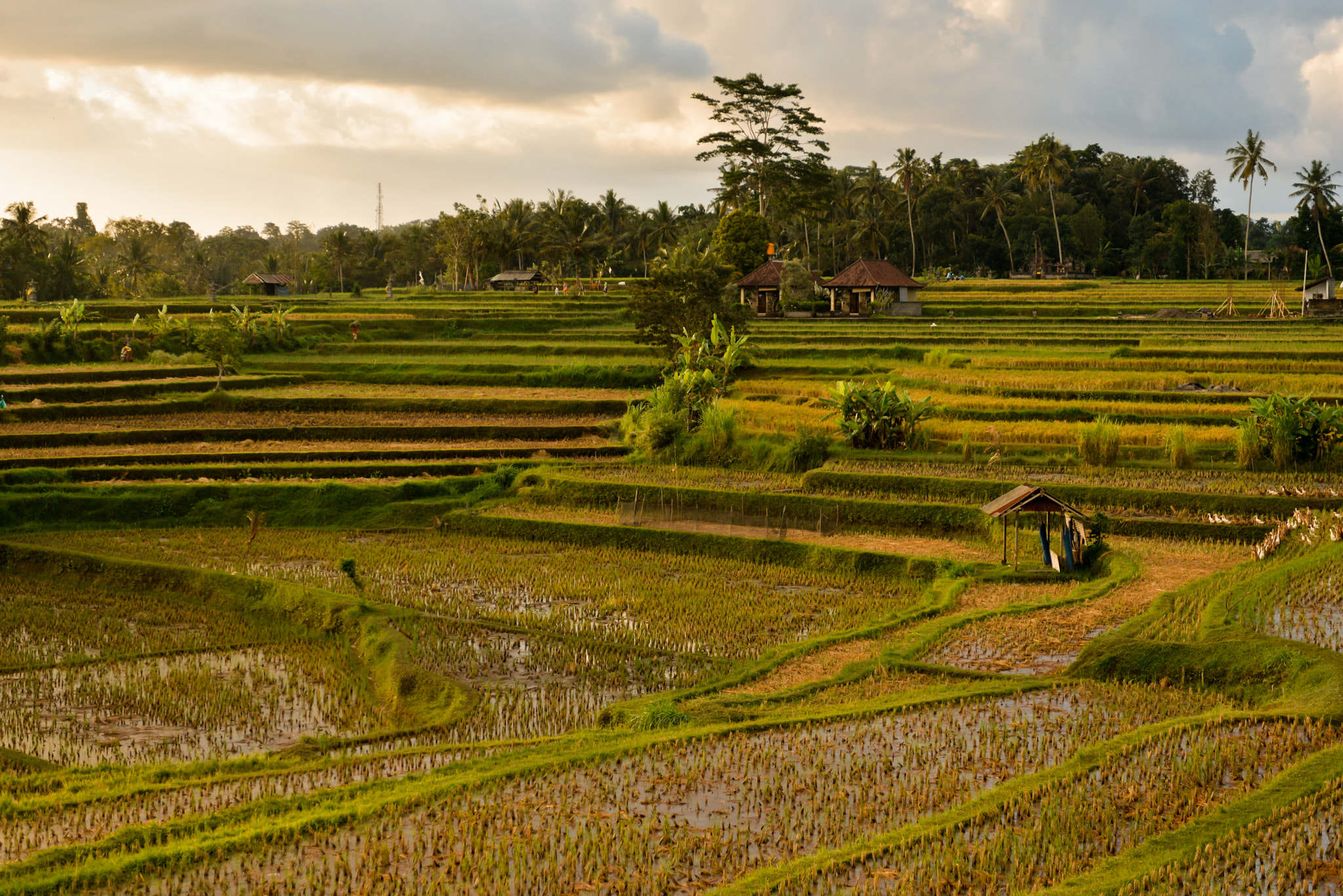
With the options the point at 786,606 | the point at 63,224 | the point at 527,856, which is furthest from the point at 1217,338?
the point at 63,224

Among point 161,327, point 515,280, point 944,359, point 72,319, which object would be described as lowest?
point 944,359

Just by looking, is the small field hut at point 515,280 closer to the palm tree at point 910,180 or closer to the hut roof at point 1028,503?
the palm tree at point 910,180

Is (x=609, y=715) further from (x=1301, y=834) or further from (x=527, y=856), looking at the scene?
(x=1301, y=834)

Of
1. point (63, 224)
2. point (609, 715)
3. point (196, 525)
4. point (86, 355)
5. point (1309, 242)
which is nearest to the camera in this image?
Result: point (609, 715)

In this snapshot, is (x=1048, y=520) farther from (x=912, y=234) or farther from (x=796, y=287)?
(x=912, y=234)

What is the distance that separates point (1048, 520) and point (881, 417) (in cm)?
568

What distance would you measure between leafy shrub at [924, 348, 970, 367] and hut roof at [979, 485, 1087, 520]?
475 inches

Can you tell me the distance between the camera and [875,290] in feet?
128

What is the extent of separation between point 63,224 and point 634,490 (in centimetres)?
8973

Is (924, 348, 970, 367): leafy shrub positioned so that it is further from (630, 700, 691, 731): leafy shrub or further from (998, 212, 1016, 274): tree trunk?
(998, 212, 1016, 274): tree trunk

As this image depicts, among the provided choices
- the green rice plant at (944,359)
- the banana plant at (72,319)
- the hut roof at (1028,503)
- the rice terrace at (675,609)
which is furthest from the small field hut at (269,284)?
the hut roof at (1028,503)

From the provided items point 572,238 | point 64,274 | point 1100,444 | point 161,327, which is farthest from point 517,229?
point 1100,444

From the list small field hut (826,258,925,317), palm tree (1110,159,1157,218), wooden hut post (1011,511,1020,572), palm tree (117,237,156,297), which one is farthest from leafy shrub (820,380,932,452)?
palm tree (1110,159,1157,218)

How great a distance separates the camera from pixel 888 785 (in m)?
6.16
